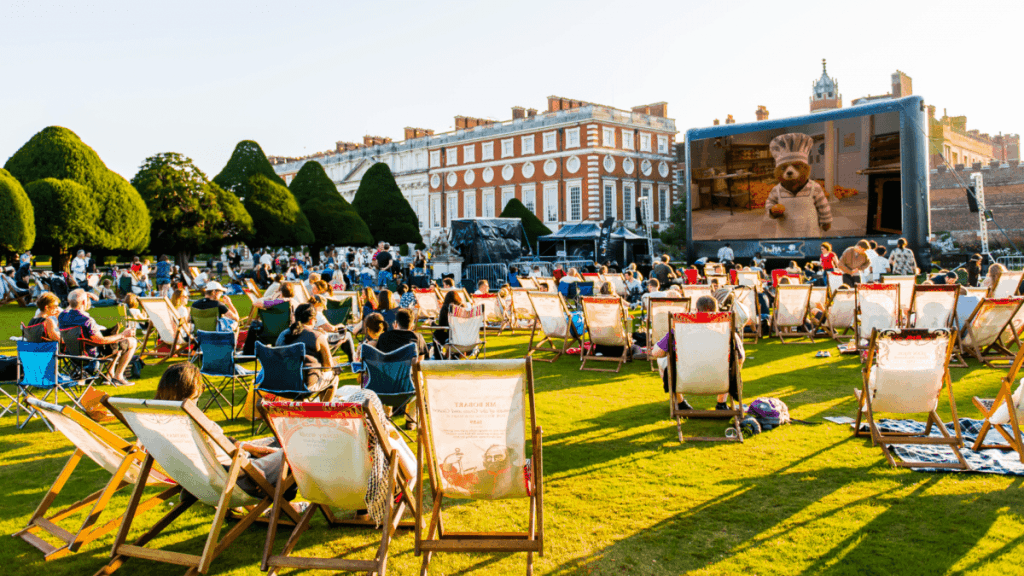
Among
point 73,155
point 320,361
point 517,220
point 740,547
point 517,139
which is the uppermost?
point 517,139

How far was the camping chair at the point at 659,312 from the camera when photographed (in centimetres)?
844

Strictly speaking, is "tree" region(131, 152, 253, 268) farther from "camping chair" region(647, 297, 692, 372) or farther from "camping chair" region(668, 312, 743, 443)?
"camping chair" region(668, 312, 743, 443)

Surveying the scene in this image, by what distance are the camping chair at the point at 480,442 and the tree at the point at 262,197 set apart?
31.7 meters

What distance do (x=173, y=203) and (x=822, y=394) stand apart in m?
27.4

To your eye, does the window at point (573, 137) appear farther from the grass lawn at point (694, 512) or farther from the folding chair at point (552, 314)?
the grass lawn at point (694, 512)

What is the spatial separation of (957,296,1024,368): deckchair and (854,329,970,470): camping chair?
3.72 metres

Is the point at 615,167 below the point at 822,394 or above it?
above

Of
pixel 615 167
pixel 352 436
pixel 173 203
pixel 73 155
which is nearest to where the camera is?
pixel 352 436

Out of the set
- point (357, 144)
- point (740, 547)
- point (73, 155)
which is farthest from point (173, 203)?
point (357, 144)

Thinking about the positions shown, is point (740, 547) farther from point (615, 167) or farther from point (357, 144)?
point (357, 144)

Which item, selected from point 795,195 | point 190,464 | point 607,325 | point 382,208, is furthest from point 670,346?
point 382,208

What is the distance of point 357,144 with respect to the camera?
231 ft

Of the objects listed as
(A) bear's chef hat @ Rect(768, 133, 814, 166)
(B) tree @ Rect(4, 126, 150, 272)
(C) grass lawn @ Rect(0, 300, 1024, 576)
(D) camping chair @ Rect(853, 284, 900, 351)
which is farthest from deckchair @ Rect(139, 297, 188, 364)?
(A) bear's chef hat @ Rect(768, 133, 814, 166)

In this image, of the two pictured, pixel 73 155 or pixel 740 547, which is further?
pixel 73 155
